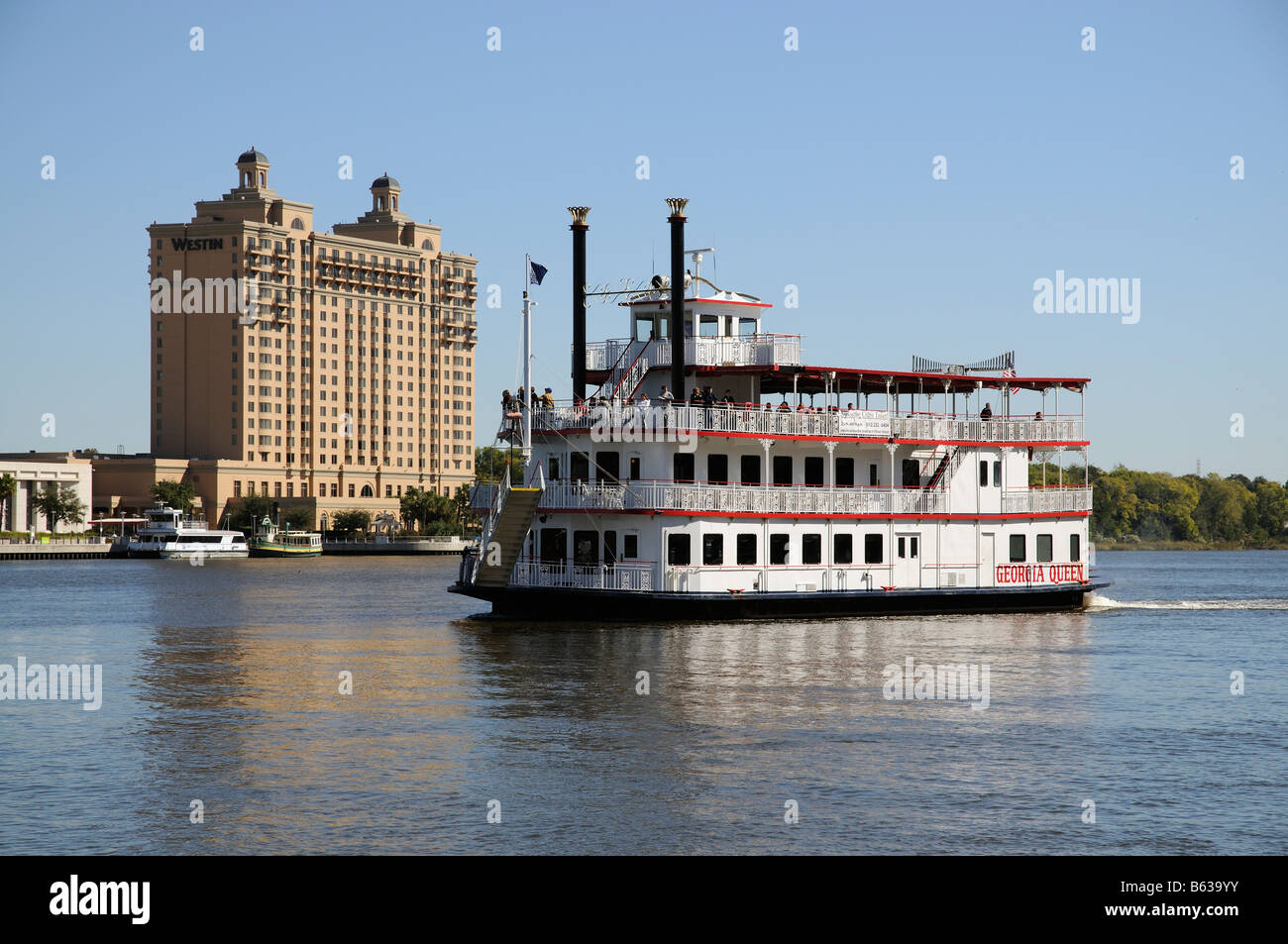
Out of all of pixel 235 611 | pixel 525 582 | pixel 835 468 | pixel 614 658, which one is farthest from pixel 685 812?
pixel 235 611

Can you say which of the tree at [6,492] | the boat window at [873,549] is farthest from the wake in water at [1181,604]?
the tree at [6,492]

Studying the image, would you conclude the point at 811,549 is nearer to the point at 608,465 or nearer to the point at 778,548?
the point at 778,548

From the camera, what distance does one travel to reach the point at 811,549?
46.5 metres

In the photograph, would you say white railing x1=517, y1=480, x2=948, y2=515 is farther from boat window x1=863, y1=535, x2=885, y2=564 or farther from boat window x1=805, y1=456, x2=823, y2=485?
boat window x1=863, y1=535, x2=885, y2=564

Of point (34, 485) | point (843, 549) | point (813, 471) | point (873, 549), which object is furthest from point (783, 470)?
point (34, 485)

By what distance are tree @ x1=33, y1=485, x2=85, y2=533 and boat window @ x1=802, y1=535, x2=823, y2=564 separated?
141m

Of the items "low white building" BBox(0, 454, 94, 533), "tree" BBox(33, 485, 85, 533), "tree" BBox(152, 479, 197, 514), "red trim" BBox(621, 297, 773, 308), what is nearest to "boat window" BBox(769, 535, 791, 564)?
"red trim" BBox(621, 297, 773, 308)

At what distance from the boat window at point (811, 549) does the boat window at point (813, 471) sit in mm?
1985

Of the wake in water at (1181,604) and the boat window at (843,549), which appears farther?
the wake in water at (1181,604)

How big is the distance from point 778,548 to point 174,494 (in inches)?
6159

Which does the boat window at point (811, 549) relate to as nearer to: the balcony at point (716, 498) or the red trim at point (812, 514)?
the red trim at point (812, 514)

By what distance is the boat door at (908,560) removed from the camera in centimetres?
4819

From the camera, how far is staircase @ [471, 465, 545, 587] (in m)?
44.6
